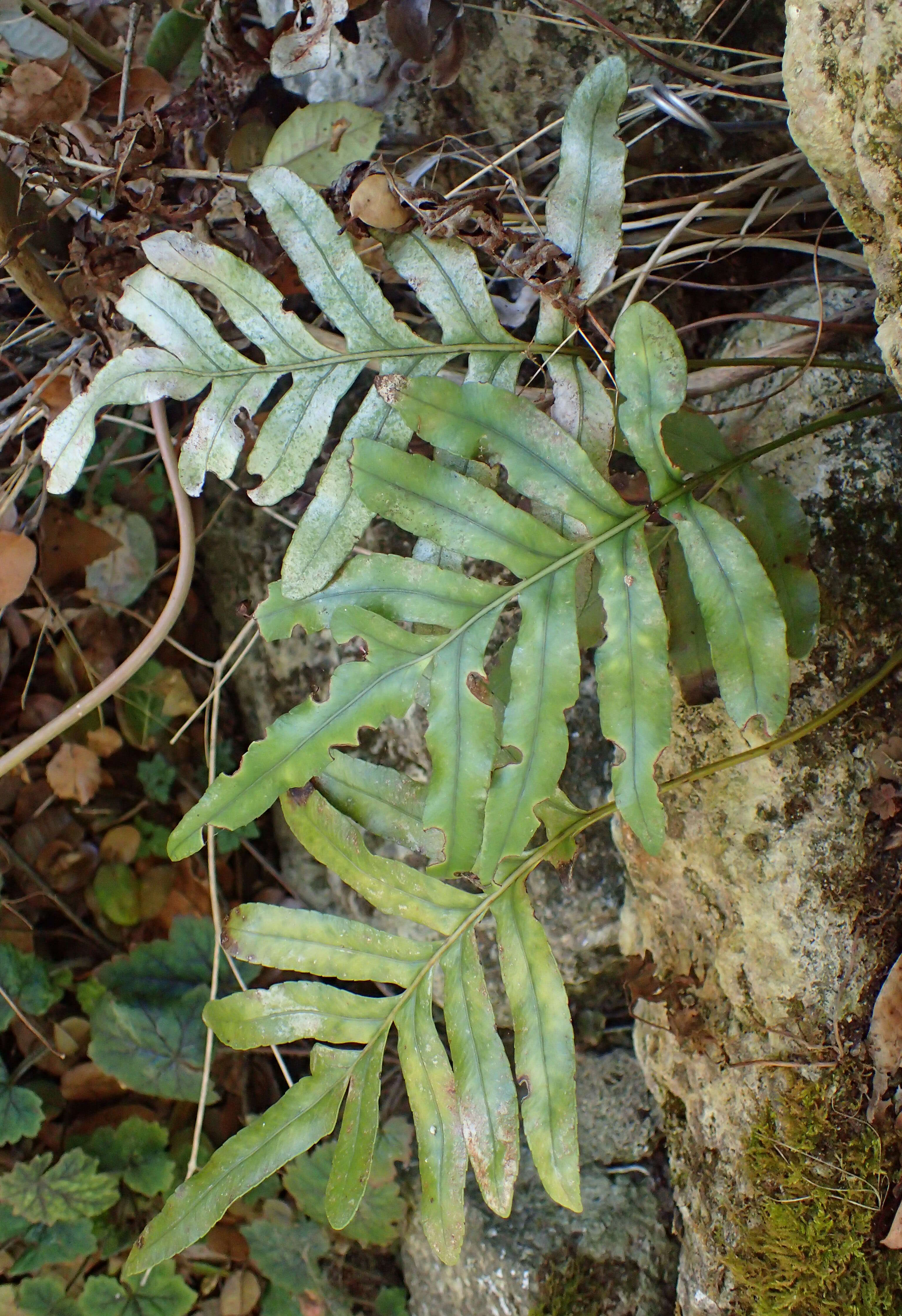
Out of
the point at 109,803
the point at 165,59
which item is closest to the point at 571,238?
the point at 165,59

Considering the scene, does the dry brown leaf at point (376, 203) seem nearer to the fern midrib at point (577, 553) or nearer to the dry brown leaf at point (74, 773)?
the fern midrib at point (577, 553)

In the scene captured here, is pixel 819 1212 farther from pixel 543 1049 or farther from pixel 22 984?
pixel 22 984

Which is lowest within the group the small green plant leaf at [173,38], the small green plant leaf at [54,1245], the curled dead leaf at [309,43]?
the small green plant leaf at [54,1245]

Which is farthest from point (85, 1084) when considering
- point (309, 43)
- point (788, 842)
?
point (309, 43)

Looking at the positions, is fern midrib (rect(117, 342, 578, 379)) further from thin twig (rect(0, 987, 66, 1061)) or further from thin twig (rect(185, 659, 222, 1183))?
thin twig (rect(0, 987, 66, 1061))

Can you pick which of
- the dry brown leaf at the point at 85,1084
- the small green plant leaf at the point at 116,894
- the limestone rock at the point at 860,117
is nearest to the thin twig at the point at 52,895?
the small green plant leaf at the point at 116,894

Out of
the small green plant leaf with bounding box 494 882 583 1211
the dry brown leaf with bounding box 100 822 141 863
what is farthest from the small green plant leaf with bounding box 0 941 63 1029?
the small green plant leaf with bounding box 494 882 583 1211
